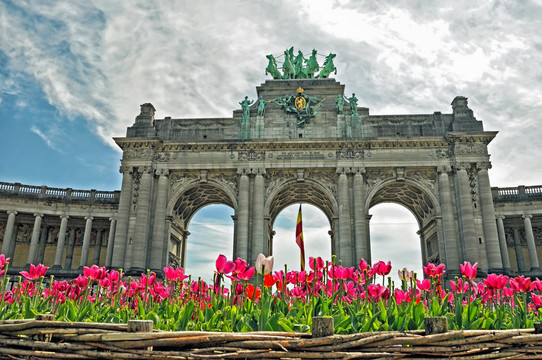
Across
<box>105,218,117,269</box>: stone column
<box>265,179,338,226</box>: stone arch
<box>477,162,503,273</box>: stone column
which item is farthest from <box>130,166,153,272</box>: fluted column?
<box>477,162,503,273</box>: stone column

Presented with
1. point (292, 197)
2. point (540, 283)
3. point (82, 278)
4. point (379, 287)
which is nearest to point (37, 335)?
point (82, 278)

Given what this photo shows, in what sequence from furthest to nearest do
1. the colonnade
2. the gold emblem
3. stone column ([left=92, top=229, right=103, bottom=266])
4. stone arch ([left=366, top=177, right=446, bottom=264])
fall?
stone column ([left=92, top=229, right=103, bottom=266]) → the colonnade → the gold emblem → stone arch ([left=366, top=177, right=446, bottom=264])

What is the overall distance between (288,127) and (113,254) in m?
21.4

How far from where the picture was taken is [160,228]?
42.1 metres

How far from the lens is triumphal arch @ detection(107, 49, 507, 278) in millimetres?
40594

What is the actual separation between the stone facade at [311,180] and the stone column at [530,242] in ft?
0.35

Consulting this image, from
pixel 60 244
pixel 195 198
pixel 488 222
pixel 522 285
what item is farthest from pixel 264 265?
pixel 60 244

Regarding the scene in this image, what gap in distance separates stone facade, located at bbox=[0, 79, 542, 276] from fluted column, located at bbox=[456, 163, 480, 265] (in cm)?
9

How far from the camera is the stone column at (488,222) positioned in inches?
1524

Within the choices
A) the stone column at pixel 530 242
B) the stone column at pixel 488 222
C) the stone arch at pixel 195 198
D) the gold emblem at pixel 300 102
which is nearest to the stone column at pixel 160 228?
the stone arch at pixel 195 198

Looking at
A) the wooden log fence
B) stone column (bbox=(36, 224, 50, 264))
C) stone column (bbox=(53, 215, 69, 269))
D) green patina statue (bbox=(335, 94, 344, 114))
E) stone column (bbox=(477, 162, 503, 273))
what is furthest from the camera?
stone column (bbox=(36, 224, 50, 264))

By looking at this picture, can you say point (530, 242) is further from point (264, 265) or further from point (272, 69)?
point (264, 265)

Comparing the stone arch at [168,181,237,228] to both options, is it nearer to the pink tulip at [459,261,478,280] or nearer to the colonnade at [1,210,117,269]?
the colonnade at [1,210,117,269]

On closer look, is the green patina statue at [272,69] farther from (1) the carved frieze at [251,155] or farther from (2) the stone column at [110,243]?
(2) the stone column at [110,243]
